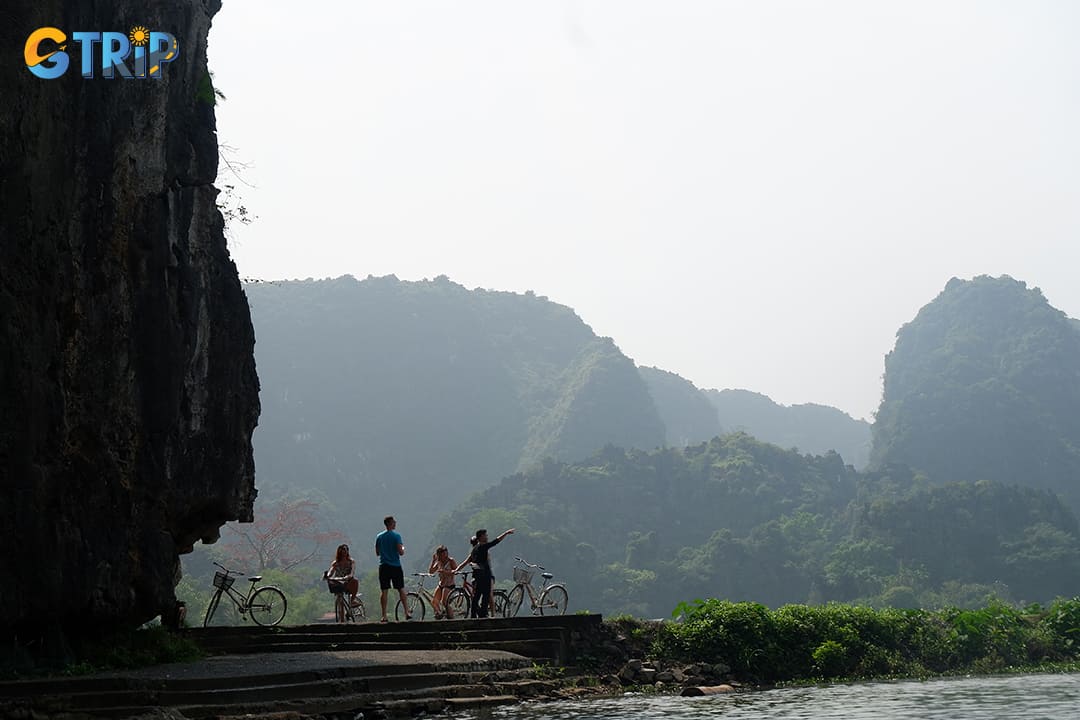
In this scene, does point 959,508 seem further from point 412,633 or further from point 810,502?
point 412,633

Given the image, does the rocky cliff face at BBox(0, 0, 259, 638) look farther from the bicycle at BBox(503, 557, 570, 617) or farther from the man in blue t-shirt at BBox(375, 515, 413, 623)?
the bicycle at BBox(503, 557, 570, 617)

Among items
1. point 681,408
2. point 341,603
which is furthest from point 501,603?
point 681,408

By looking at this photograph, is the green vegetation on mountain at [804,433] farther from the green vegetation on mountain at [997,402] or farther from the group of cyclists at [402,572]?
the group of cyclists at [402,572]

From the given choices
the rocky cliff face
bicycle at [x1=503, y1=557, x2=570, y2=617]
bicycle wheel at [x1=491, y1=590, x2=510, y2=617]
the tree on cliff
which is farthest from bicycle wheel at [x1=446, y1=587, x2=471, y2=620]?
the tree on cliff

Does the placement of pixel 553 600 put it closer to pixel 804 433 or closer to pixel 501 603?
pixel 501 603

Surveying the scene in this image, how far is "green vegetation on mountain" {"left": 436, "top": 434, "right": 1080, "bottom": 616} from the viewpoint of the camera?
2840 inches

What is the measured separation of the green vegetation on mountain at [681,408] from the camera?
167 m

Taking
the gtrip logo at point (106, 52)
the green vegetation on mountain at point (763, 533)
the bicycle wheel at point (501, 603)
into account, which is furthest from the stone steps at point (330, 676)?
the green vegetation on mountain at point (763, 533)

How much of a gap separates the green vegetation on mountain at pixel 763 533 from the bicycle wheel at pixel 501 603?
161ft

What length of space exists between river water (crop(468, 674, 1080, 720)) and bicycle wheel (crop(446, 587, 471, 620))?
5.15 meters

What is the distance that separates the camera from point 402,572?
55.5ft

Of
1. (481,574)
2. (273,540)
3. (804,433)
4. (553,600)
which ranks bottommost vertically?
(553,600)

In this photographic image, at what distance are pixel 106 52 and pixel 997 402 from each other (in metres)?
108

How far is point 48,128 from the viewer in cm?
1312
